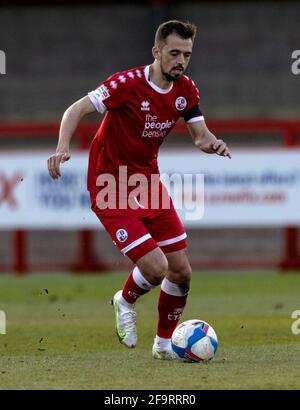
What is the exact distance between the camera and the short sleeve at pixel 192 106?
860 cm

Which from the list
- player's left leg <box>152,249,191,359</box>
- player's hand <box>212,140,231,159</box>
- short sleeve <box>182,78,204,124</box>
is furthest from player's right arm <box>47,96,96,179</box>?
player's left leg <box>152,249,191,359</box>

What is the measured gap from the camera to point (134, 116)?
8453mm

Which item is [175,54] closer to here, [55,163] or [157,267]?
[55,163]

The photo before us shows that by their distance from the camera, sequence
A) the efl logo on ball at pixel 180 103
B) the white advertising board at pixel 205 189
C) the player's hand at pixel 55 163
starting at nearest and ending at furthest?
1. the player's hand at pixel 55 163
2. the efl logo on ball at pixel 180 103
3. the white advertising board at pixel 205 189

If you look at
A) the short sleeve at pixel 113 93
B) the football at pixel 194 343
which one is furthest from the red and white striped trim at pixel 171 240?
the short sleeve at pixel 113 93

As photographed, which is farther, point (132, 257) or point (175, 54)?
point (132, 257)

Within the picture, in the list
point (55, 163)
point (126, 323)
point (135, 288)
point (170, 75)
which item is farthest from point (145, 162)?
point (126, 323)

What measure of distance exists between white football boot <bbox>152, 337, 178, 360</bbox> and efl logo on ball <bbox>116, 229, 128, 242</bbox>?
2.71ft

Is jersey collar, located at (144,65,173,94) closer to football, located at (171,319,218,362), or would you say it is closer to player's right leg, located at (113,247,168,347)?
player's right leg, located at (113,247,168,347)

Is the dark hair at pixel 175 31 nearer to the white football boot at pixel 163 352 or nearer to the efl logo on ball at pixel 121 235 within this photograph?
the efl logo on ball at pixel 121 235

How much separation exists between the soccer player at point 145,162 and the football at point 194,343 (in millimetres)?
184

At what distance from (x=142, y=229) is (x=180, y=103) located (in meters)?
1.00

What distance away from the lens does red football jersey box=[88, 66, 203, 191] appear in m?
8.41

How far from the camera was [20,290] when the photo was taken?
14.6m
